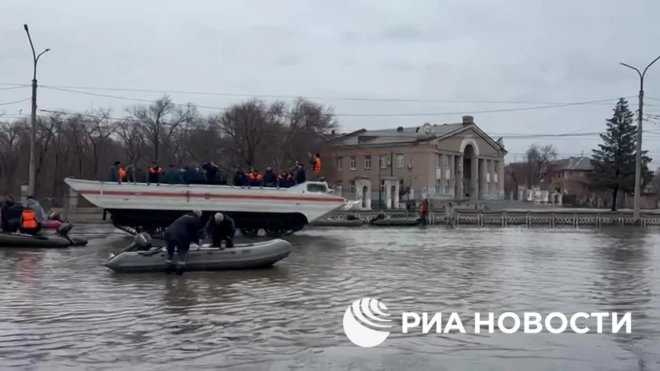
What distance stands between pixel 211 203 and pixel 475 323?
68.2ft

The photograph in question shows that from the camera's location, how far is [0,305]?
1251 centimetres

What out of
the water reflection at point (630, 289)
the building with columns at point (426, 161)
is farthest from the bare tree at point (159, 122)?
the water reflection at point (630, 289)

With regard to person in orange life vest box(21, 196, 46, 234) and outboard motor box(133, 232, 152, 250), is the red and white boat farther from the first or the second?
outboard motor box(133, 232, 152, 250)

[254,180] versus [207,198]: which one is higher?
[254,180]

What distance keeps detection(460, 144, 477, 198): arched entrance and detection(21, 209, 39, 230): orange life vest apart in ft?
247

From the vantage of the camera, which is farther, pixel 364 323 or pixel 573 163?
pixel 573 163

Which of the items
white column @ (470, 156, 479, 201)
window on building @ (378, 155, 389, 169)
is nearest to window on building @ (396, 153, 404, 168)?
window on building @ (378, 155, 389, 169)

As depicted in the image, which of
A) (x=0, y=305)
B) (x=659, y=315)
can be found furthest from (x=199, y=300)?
(x=659, y=315)

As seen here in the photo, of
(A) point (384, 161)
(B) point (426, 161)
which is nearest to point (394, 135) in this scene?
(A) point (384, 161)

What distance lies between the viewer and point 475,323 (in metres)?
11.1

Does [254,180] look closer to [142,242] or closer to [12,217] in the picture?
[12,217]

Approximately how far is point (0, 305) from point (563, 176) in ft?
482

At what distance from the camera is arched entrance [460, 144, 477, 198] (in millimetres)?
95688

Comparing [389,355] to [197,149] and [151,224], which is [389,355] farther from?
[197,149]
